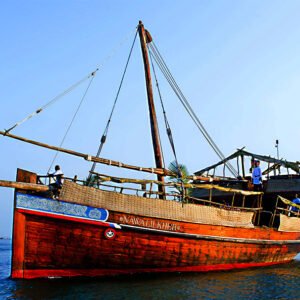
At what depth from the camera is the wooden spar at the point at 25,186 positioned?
432 inches

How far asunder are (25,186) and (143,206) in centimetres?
381

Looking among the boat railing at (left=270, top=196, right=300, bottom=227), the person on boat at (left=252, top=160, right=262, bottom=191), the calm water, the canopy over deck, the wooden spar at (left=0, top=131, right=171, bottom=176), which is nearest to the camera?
the calm water

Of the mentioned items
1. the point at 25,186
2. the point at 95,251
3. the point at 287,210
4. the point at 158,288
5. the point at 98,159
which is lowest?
the point at 158,288

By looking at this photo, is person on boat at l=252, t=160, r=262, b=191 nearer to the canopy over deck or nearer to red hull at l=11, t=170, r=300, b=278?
→ the canopy over deck

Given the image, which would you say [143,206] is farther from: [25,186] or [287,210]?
[287,210]

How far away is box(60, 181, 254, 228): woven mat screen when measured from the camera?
1150 centimetres

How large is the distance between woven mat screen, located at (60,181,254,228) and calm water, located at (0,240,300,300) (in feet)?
6.67

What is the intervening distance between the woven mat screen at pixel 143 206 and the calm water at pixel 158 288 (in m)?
2.03

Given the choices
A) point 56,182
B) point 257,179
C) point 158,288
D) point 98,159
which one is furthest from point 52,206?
point 257,179

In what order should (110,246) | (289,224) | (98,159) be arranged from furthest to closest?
1. (289,224)
2. (98,159)
3. (110,246)

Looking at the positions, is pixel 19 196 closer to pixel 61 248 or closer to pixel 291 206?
pixel 61 248

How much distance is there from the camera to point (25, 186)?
11.1 m

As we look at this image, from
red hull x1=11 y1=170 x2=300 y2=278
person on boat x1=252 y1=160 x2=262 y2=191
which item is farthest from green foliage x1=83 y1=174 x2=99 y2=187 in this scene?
person on boat x1=252 y1=160 x2=262 y2=191

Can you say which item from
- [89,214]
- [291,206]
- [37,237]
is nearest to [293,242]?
[291,206]
